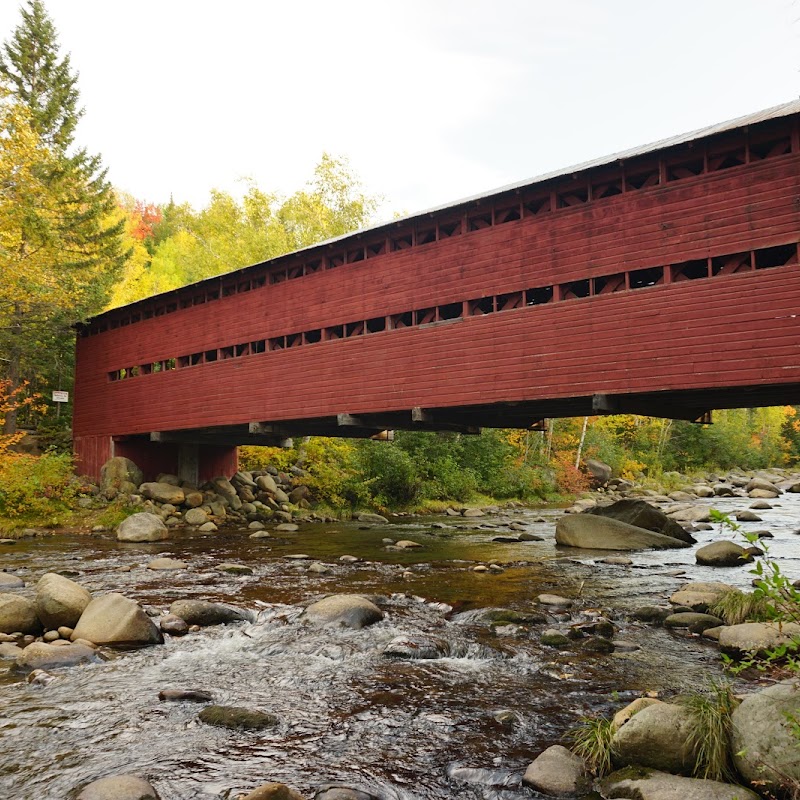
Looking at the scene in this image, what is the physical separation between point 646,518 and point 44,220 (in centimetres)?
1539

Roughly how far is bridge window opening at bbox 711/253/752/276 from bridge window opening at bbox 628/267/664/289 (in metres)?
0.72

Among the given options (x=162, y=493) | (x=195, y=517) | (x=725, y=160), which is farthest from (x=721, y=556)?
(x=162, y=493)

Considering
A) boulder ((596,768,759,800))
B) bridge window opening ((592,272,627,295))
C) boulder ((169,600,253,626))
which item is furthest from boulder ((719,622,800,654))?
bridge window opening ((592,272,627,295))

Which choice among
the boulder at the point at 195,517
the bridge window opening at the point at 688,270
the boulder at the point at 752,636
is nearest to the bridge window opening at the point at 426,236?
the bridge window opening at the point at 688,270

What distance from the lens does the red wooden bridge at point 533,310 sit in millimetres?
8172

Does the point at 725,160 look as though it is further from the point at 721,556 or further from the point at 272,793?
the point at 272,793

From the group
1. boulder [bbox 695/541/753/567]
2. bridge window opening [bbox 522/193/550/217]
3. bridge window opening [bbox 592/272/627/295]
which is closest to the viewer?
bridge window opening [bbox 592/272/627/295]

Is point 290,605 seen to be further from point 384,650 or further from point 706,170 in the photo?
point 706,170

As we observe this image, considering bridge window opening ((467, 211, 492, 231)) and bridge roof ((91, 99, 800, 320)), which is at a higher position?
bridge roof ((91, 99, 800, 320))

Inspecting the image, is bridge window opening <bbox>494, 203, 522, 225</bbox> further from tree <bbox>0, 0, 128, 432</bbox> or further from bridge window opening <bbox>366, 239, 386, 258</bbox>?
tree <bbox>0, 0, 128, 432</bbox>

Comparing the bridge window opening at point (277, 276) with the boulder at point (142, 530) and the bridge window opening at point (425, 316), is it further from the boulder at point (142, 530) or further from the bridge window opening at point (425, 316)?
the boulder at point (142, 530)

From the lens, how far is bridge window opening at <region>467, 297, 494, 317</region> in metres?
11.0

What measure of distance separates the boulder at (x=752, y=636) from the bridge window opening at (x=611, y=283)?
517 cm

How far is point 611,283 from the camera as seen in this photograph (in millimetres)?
9461
